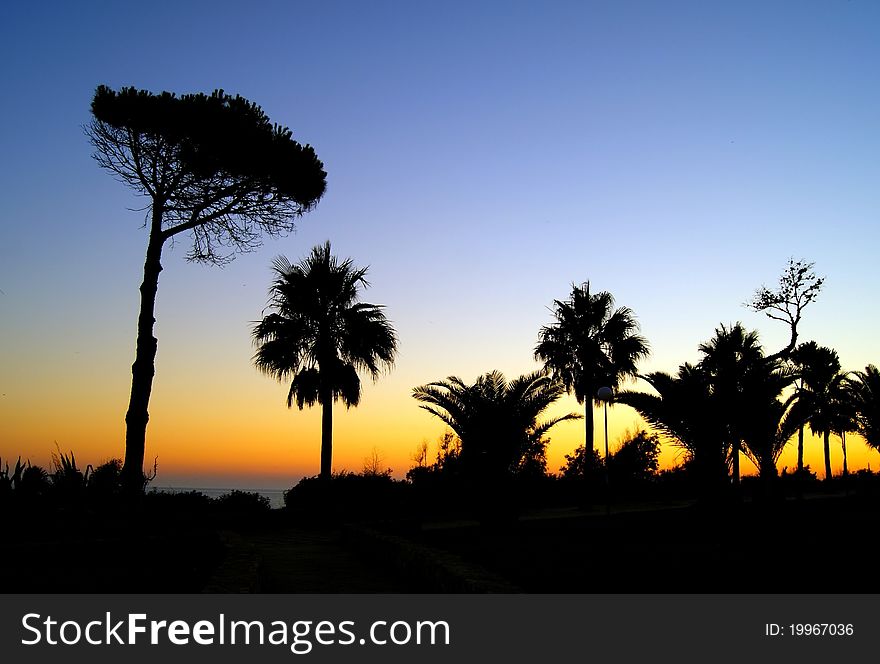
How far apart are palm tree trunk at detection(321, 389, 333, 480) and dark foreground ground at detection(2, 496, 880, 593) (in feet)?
23.5

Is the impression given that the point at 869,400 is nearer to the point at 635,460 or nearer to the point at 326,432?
the point at 635,460

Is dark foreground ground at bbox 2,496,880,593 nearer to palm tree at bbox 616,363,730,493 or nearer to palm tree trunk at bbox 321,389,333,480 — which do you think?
palm tree at bbox 616,363,730,493

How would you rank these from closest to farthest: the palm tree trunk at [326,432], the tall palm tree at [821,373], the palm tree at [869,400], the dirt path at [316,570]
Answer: the dirt path at [316,570]
the palm tree trunk at [326,432]
the palm tree at [869,400]
the tall palm tree at [821,373]

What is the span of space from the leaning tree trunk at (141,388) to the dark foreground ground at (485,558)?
97 cm

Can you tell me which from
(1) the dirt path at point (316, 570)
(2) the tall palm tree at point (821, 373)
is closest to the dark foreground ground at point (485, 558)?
(1) the dirt path at point (316, 570)

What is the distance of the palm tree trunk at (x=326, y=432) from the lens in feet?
82.8

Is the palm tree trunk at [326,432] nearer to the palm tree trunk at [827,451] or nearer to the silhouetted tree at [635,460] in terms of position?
the silhouetted tree at [635,460]

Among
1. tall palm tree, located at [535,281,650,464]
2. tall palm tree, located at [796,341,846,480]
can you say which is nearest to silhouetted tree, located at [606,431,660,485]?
tall palm tree, located at [535,281,650,464]

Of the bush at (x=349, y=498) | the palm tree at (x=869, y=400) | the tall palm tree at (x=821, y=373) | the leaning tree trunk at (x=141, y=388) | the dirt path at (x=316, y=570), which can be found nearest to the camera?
the dirt path at (x=316, y=570)

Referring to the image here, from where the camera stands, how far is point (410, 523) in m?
17.6

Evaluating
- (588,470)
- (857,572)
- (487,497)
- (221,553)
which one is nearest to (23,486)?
(221,553)
